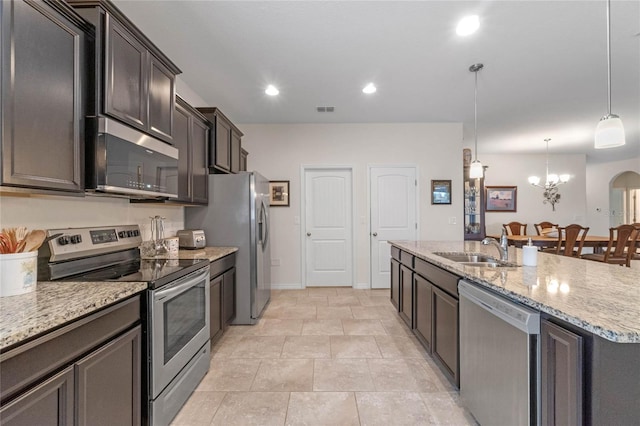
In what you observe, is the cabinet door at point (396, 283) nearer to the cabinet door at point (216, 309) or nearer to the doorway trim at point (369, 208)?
the doorway trim at point (369, 208)

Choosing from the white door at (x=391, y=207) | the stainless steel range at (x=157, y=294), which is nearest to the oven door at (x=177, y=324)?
the stainless steel range at (x=157, y=294)

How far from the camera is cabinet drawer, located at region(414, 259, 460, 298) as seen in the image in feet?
5.86

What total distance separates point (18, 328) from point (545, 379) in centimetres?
179

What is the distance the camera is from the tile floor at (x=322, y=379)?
1685mm

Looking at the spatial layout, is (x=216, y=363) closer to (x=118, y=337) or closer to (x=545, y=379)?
(x=118, y=337)

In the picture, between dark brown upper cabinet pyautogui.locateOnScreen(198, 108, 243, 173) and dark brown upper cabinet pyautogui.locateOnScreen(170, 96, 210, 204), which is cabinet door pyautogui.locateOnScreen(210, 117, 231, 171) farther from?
dark brown upper cabinet pyautogui.locateOnScreen(170, 96, 210, 204)

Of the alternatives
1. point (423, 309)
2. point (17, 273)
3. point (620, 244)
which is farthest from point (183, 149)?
point (620, 244)

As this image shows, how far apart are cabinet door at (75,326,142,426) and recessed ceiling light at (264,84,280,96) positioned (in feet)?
9.11

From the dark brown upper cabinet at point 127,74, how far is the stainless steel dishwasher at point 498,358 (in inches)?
86.3

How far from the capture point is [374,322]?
310 cm

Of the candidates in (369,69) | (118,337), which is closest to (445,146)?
(369,69)

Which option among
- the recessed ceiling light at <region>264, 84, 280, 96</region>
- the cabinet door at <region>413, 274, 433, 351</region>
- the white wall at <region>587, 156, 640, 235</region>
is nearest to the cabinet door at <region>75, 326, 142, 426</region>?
the cabinet door at <region>413, 274, 433, 351</region>

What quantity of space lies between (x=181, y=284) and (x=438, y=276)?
5.72ft

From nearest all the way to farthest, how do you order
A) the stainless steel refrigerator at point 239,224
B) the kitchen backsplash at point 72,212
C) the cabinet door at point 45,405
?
the cabinet door at point 45,405, the kitchen backsplash at point 72,212, the stainless steel refrigerator at point 239,224
